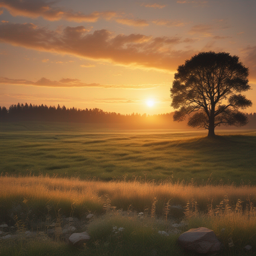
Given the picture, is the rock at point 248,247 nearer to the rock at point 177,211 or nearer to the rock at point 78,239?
the rock at point 177,211

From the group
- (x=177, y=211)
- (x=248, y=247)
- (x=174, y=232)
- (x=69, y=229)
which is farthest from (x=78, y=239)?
(x=177, y=211)

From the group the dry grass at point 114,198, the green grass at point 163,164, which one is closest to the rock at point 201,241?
the dry grass at point 114,198

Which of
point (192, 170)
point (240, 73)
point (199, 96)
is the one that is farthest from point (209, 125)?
point (192, 170)

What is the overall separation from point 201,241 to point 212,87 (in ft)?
121

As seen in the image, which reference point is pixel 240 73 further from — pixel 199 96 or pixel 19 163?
pixel 19 163

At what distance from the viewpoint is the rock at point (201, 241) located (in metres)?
6.12

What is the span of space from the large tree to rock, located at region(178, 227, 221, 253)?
115 feet

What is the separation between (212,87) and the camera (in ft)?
128

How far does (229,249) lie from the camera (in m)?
6.29

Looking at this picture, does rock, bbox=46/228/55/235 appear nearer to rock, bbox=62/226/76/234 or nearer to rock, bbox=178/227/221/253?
rock, bbox=62/226/76/234

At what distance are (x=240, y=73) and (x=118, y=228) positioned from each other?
39.4m

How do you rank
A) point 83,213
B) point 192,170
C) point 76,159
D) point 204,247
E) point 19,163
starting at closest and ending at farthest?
1. point 204,247
2. point 83,213
3. point 192,170
4. point 19,163
5. point 76,159

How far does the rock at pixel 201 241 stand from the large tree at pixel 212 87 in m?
34.9

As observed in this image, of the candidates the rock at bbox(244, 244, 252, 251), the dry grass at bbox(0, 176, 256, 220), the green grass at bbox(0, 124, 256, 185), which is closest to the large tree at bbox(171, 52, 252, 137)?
the green grass at bbox(0, 124, 256, 185)
